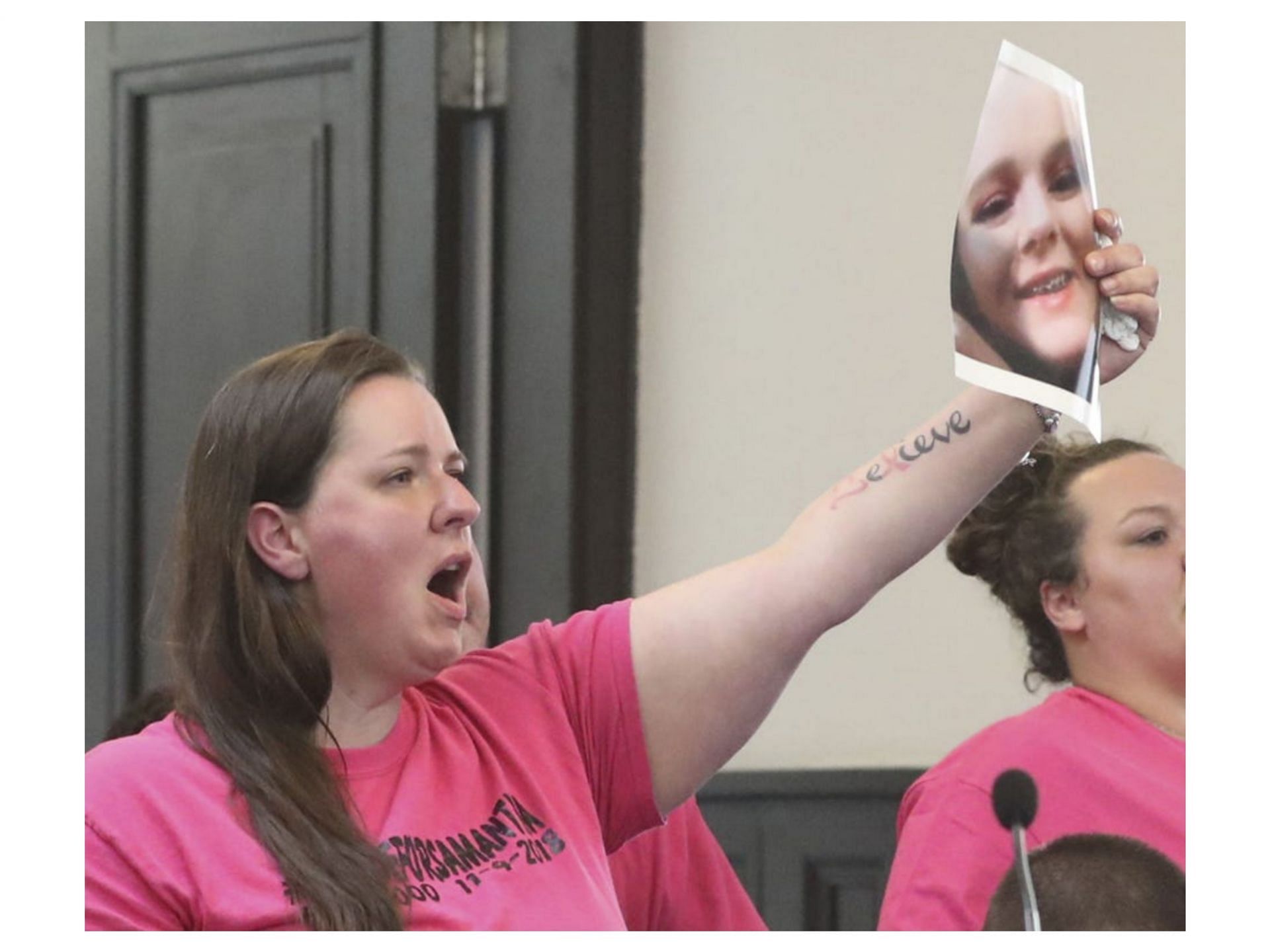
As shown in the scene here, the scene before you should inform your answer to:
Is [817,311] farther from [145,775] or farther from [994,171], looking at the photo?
[145,775]

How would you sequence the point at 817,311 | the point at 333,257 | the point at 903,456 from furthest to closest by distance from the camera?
the point at 333,257, the point at 817,311, the point at 903,456

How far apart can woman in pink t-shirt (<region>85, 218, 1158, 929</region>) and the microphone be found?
311mm

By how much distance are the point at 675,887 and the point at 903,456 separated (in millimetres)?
465

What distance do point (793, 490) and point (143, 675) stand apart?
895 mm

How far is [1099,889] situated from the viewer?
1600mm

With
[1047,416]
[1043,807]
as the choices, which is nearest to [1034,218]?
[1047,416]

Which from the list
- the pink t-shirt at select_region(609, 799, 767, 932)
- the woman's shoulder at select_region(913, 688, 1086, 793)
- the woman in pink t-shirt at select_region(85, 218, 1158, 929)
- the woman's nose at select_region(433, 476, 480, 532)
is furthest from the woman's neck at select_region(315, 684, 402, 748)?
the woman's shoulder at select_region(913, 688, 1086, 793)

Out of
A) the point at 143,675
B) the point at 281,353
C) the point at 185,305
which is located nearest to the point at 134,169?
the point at 185,305

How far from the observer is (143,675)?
7.98 ft

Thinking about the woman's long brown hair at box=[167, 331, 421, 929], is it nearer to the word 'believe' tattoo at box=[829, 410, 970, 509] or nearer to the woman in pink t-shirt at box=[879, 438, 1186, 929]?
the word 'believe' tattoo at box=[829, 410, 970, 509]

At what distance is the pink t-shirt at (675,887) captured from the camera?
1562 millimetres

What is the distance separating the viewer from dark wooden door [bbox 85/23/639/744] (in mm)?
2363

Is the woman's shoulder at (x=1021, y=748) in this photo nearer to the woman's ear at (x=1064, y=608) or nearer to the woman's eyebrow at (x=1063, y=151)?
the woman's ear at (x=1064, y=608)
